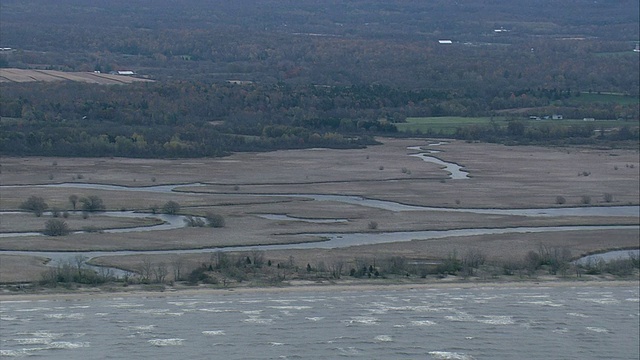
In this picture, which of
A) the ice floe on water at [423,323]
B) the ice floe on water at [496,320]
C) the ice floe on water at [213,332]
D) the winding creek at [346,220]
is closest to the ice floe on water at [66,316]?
the ice floe on water at [213,332]

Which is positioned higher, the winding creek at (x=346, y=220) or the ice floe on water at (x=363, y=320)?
the ice floe on water at (x=363, y=320)

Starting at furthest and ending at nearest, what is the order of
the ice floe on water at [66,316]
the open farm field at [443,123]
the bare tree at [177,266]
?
the open farm field at [443,123], the bare tree at [177,266], the ice floe on water at [66,316]

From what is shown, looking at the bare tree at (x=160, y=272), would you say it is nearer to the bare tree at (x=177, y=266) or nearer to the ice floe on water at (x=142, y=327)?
the bare tree at (x=177, y=266)

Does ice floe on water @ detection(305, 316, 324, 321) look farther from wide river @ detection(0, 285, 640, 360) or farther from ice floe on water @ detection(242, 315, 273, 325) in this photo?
ice floe on water @ detection(242, 315, 273, 325)

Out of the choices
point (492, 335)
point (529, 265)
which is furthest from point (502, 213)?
point (492, 335)

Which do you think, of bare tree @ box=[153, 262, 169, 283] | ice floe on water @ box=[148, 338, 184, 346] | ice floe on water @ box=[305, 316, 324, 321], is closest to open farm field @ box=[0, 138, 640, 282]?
bare tree @ box=[153, 262, 169, 283]

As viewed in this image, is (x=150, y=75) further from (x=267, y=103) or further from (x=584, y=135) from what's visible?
(x=584, y=135)
